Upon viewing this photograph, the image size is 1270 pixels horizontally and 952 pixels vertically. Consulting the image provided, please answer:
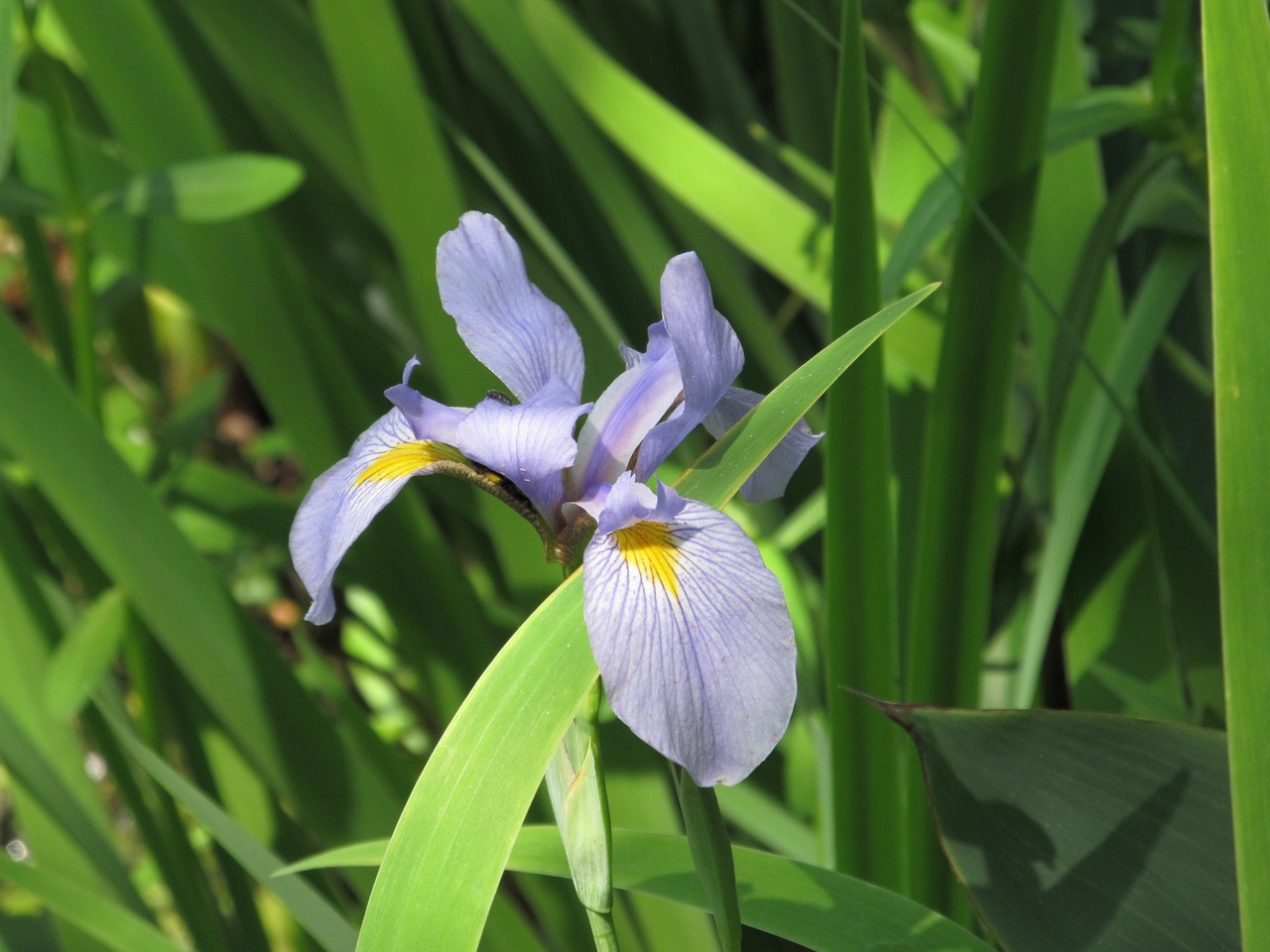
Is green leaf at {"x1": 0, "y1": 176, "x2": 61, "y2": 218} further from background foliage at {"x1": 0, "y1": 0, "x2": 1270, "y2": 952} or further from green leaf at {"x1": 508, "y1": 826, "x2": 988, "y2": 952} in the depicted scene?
green leaf at {"x1": 508, "y1": 826, "x2": 988, "y2": 952}

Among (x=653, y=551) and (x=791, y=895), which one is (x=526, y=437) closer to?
(x=653, y=551)

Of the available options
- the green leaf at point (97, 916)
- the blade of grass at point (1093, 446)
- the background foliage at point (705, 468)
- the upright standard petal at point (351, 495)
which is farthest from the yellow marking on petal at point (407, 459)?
the blade of grass at point (1093, 446)

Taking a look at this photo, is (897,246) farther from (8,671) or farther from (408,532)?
(8,671)

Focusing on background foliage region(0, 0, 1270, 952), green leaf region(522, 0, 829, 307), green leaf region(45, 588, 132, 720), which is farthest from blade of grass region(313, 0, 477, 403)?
green leaf region(45, 588, 132, 720)

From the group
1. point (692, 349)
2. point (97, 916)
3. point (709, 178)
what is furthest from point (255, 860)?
point (709, 178)

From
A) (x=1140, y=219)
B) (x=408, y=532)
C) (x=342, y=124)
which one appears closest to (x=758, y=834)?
(x=408, y=532)
